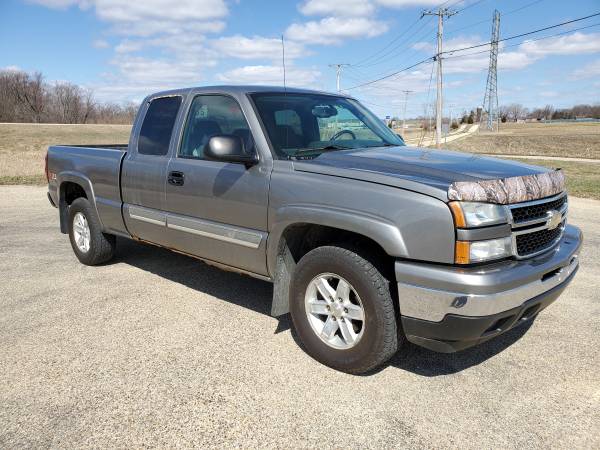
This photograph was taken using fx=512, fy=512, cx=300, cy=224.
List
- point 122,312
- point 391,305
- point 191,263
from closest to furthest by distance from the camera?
point 391,305, point 122,312, point 191,263

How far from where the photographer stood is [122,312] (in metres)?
4.45

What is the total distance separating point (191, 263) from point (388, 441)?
12.5 feet

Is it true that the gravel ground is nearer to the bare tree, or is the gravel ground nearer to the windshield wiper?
the windshield wiper

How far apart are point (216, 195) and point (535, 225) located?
225 centimetres

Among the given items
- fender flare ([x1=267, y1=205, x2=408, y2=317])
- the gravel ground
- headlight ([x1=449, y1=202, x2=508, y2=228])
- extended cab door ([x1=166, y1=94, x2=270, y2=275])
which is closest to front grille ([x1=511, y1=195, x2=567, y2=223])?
headlight ([x1=449, y1=202, x2=508, y2=228])

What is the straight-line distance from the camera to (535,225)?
10.0 feet

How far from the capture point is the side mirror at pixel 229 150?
11.5 feet

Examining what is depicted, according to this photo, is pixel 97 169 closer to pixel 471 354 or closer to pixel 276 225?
pixel 276 225

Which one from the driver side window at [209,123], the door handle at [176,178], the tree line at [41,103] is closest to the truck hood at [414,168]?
the driver side window at [209,123]

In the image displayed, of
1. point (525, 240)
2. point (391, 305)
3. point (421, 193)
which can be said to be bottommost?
point (391, 305)

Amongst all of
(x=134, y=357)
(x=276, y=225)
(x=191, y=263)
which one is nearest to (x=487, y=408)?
(x=276, y=225)

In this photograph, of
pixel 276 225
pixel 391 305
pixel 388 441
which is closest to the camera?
pixel 388 441

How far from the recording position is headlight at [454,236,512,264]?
8.96 feet

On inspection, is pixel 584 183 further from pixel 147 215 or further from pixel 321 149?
pixel 147 215
